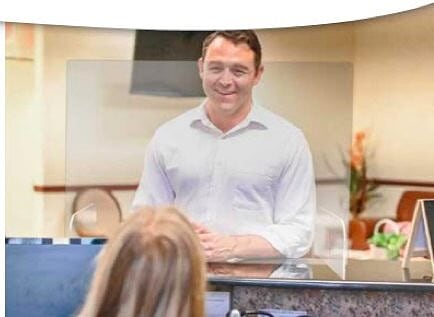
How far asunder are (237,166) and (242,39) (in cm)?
39

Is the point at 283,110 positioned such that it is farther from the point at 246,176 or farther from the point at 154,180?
the point at 154,180

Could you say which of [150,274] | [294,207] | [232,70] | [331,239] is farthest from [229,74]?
[150,274]

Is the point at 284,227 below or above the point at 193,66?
below

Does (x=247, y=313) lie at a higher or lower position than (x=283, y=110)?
lower

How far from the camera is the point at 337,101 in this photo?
217cm

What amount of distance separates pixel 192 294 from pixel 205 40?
93 centimetres

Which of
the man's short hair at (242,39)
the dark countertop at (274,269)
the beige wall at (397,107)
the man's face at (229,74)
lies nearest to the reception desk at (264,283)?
the dark countertop at (274,269)

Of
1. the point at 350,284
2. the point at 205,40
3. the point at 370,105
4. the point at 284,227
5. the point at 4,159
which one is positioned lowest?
the point at 350,284

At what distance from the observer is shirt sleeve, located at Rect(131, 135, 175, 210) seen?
7.25ft

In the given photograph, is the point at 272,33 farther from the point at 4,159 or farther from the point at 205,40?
the point at 4,159

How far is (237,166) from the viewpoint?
2.18 metres

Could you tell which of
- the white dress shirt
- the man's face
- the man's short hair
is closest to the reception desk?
the white dress shirt

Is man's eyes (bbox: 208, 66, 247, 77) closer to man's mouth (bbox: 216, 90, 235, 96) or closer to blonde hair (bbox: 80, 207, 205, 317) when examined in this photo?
man's mouth (bbox: 216, 90, 235, 96)

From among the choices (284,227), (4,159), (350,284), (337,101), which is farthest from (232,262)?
(4,159)
